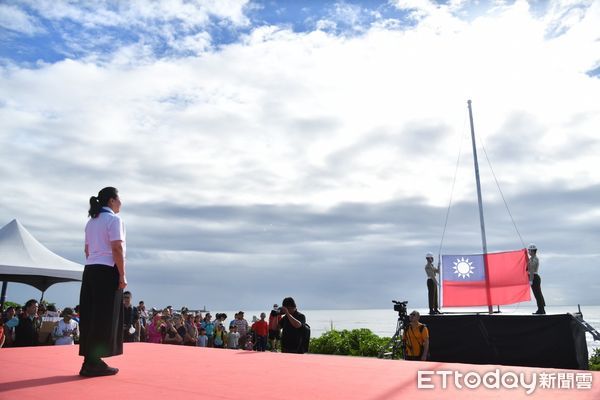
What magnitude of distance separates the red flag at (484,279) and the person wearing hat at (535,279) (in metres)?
0.55

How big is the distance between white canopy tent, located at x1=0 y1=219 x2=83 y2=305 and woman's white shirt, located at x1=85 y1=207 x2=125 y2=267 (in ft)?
31.1

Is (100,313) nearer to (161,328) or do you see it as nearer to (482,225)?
(161,328)

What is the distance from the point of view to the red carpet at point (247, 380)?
2.87 meters

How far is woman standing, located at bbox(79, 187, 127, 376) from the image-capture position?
356cm

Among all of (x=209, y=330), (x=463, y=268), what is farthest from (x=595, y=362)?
(x=209, y=330)

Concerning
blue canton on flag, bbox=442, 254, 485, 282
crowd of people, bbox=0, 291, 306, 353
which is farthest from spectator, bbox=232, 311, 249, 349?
blue canton on flag, bbox=442, 254, 485, 282

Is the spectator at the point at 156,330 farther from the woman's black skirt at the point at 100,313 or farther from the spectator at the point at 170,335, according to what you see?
the woman's black skirt at the point at 100,313

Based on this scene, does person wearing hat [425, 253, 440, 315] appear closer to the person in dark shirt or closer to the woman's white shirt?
the person in dark shirt

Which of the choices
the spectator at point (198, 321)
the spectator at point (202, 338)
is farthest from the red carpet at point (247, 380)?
the spectator at point (198, 321)

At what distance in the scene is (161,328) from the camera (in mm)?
11648

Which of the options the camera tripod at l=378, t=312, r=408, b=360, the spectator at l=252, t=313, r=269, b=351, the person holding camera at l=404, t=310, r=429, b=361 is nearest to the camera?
the person holding camera at l=404, t=310, r=429, b=361

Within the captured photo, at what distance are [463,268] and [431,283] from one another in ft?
2.88

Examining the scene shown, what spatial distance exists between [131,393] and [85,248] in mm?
1442

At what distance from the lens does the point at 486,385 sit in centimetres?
326
